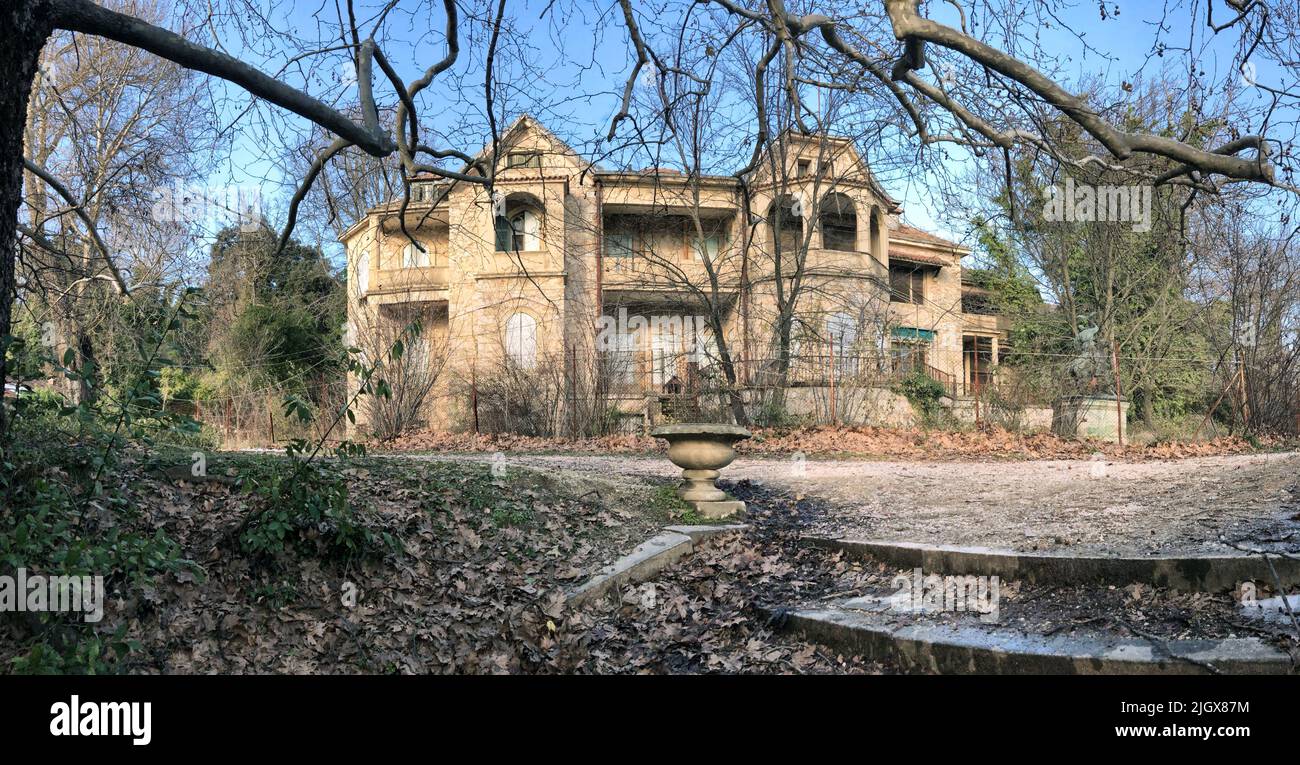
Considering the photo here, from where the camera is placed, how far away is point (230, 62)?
187 inches

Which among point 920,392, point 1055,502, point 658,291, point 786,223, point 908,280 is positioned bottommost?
point 1055,502

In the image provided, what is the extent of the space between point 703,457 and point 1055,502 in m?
3.24

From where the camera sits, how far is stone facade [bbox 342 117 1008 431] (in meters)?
17.1

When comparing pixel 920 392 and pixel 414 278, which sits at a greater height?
pixel 414 278

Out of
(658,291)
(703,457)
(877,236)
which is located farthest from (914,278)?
(703,457)

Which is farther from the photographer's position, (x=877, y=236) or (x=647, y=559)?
(x=877, y=236)

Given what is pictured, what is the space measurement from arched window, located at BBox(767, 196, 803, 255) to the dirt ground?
7818 mm

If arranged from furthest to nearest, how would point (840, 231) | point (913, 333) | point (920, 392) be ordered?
point (913, 333) → point (840, 231) → point (920, 392)

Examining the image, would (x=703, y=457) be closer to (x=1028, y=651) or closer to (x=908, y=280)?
(x=1028, y=651)

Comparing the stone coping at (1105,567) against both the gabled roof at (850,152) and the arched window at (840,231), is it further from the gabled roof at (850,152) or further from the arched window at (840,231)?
the arched window at (840,231)

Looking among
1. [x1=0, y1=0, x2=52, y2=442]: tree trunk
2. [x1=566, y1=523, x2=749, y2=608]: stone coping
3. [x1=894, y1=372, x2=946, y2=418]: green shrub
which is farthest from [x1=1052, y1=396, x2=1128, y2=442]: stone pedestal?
[x1=0, y1=0, x2=52, y2=442]: tree trunk

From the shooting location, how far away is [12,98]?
4258mm

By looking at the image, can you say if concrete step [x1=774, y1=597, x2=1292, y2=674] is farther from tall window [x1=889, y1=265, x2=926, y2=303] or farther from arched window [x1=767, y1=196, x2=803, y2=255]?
tall window [x1=889, y1=265, x2=926, y2=303]
